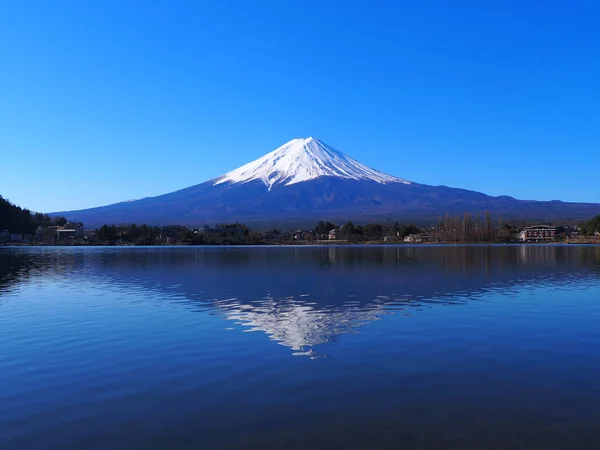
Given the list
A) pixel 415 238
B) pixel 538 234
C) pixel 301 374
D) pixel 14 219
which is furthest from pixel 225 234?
pixel 301 374

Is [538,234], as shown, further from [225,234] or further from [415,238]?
[225,234]

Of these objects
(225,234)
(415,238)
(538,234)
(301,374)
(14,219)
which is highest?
(14,219)

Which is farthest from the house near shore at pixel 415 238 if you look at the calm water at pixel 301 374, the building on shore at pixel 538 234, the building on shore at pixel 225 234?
the calm water at pixel 301 374

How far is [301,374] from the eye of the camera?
31.0 ft

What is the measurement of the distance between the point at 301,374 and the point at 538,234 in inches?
6132

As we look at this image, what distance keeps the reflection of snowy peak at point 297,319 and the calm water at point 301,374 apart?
0.08 meters

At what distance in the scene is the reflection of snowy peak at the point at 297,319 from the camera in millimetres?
12755

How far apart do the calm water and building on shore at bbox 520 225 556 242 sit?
5389 inches

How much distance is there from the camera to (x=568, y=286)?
25656mm

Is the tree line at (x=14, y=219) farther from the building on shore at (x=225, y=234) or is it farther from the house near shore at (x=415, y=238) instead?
the house near shore at (x=415, y=238)

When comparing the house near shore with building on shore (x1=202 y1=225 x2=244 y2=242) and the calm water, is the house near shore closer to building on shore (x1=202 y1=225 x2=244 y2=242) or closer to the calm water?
building on shore (x1=202 y1=225 x2=244 y2=242)

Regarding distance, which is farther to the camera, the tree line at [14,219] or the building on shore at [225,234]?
the building on shore at [225,234]

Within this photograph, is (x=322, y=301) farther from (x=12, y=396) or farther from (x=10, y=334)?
(x=12, y=396)

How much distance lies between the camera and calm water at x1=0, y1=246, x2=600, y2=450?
6.71m
